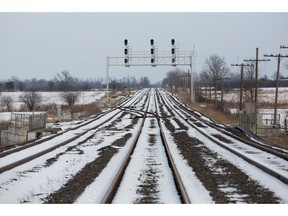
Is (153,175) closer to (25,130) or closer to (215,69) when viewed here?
(25,130)

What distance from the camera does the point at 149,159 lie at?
571 inches

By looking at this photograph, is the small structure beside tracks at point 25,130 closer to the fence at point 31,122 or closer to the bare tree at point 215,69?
the fence at point 31,122

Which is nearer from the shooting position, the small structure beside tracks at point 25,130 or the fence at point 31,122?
the small structure beside tracks at point 25,130

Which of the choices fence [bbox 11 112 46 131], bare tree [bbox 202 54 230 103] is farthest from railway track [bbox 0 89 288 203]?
bare tree [bbox 202 54 230 103]

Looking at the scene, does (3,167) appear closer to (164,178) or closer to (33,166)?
(33,166)

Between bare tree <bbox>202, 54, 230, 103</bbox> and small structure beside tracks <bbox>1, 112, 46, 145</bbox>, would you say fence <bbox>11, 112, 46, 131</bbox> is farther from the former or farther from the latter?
bare tree <bbox>202, 54, 230, 103</bbox>

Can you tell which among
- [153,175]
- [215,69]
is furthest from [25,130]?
[215,69]

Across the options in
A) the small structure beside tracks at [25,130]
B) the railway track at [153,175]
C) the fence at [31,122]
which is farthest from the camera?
the fence at [31,122]

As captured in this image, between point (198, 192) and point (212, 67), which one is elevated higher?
point (212, 67)

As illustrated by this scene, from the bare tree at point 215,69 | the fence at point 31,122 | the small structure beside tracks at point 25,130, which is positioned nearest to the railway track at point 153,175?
the small structure beside tracks at point 25,130

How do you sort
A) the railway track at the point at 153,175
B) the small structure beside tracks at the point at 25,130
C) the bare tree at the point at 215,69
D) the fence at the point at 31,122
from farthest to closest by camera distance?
1. the bare tree at the point at 215,69
2. the fence at the point at 31,122
3. the small structure beside tracks at the point at 25,130
4. the railway track at the point at 153,175
